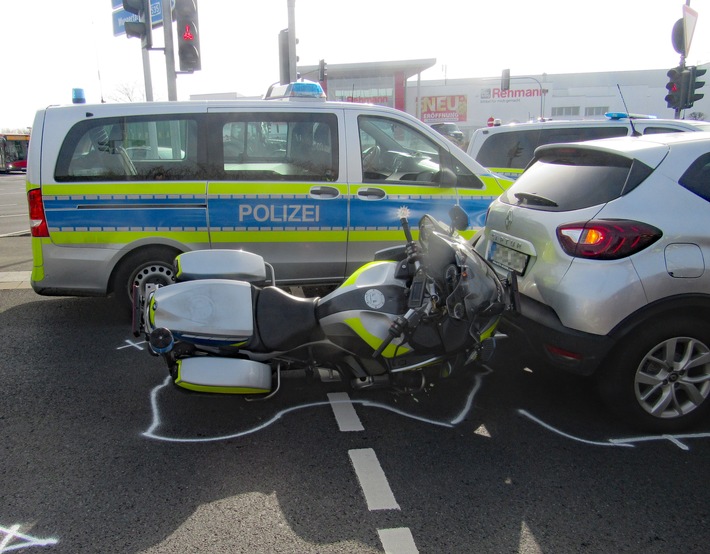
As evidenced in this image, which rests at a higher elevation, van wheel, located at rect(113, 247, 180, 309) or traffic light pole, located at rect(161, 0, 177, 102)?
traffic light pole, located at rect(161, 0, 177, 102)

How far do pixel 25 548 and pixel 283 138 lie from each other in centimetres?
382

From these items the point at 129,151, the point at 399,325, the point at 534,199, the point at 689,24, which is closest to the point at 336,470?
the point at 399,325

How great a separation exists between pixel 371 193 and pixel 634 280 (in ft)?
8.95

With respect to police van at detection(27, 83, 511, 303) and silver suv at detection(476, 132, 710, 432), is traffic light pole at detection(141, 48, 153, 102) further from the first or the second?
silver suv at detection(476, 132, 710, 432)

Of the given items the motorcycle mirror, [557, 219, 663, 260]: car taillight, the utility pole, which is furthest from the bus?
[557, 219, 663, 260]: car taillight

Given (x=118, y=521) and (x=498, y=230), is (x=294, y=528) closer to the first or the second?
(x=118, y=521)

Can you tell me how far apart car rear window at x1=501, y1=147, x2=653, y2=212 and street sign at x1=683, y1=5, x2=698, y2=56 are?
7544mm

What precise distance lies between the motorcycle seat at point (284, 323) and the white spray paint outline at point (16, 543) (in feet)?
4.64

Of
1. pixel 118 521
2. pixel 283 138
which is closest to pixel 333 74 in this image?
pixel 283 138

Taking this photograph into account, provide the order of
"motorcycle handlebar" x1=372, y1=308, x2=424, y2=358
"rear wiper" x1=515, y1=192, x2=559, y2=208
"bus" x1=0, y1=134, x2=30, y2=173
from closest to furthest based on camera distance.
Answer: "motorcycle handlebar" x1=372, y1=308, x2=424, y2=358 → "rear wiper" x1=515, y1=192, x2=559, y2=208 → "bus" x1=0, y1=134, x2=30, y2=173

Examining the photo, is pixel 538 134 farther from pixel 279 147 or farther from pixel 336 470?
Answer: pixel 336 470

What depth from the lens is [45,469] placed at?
2.99 metres

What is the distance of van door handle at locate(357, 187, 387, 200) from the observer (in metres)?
→ 5.36

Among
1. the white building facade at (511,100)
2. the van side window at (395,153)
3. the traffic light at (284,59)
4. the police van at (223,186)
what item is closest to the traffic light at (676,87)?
the traffic light at (284,59)
